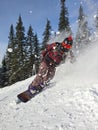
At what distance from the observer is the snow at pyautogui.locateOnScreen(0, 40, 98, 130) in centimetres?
753

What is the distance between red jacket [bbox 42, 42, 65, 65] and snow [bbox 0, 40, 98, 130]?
0.90m

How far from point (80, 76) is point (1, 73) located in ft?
142

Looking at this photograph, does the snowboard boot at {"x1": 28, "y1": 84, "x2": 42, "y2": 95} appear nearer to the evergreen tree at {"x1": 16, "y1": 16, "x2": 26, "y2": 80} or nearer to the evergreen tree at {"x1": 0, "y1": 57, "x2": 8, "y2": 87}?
the evergreen tree at {"x1": 16, "y1": 16, "x2": 26, "y2": 80}

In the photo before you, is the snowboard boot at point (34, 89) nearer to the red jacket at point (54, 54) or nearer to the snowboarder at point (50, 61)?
the snowboarder at point (50, 61)

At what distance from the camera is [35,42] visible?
52438 millimetres

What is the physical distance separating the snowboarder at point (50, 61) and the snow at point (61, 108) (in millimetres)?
427

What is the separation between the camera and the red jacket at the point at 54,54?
12.2 m

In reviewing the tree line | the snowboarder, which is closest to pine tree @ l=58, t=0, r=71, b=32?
the tree line

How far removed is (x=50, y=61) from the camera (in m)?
12.2

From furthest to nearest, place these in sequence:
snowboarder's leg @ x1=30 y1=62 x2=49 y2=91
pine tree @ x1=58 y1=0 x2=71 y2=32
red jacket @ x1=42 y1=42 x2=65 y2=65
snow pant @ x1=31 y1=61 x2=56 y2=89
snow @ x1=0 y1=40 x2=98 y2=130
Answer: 1. pine tree @ x1=58 y1=0 x2=71 y2=32
2. red jacket @ x1=42 y1=42 x2=65 y2=65
3. snow pant @ x1=31 y1=61 x2=56 y2=89
4. snowboarder's leg @ x1=30 y1=62 x2=49 y2=91
5. snow @ x1=0 y1=40 x2=98 y2=130

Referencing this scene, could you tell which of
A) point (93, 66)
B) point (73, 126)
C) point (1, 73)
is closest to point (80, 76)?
point (93, 66)

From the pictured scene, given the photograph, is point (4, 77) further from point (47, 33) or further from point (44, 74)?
point (44, 74)

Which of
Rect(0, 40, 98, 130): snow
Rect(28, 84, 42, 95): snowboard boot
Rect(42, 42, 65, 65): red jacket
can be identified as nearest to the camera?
Rect(0, 40, 98, 130): snow

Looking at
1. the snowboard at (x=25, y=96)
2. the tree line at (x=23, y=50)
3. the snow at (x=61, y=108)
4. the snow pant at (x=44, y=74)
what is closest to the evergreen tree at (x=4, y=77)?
the tree line at (x=23, y=50)
